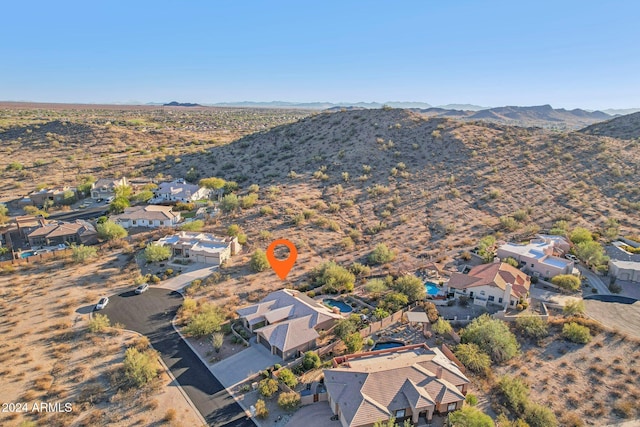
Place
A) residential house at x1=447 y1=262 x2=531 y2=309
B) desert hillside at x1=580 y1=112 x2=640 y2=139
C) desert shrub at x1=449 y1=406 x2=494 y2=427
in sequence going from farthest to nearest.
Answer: desert hillside at x1=580 y1=112 x2=640 y2=139, residential house at x1=447 y1=262 x2=531 y2=309, desert shrub at x1=449 y1=406 x2=494 y2=427

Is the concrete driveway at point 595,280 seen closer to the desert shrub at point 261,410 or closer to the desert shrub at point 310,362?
the desert shrub at point 310,362

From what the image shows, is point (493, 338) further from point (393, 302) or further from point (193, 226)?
point (193, 226)

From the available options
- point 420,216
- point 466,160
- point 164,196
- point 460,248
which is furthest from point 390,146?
point 164,196

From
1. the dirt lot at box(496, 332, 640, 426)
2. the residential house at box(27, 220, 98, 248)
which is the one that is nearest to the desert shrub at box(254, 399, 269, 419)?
the dirt lot at box(496, 332, 640, 426)

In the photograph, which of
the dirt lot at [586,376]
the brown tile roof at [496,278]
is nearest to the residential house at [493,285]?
the brown tile roof at [496,278]

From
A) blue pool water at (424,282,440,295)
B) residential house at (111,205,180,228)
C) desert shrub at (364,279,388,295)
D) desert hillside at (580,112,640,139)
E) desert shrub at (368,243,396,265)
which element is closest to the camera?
desert shrub at (364,279,388,295)

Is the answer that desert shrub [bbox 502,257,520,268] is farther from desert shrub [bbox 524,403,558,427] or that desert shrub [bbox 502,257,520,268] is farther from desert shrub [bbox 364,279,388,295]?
desert shrub [bbox 524,403,558,427]
